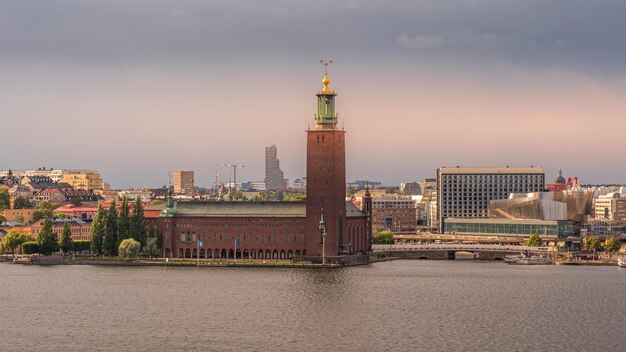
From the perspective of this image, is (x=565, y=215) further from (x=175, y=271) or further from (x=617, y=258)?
(x=175, y=271)

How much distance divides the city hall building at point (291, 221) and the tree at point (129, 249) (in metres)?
6.34

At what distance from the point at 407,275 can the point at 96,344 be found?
50.9 metres

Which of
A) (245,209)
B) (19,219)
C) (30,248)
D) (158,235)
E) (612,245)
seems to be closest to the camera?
(245,209)

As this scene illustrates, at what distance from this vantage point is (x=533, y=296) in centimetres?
10144

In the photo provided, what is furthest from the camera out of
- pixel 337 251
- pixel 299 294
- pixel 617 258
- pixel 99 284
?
pixel 617 258

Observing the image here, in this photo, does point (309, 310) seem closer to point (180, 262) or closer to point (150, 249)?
point (180, 262)

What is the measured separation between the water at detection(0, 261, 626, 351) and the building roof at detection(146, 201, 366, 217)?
42.0 ft

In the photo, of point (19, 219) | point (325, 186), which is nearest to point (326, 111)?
point (325, 186)

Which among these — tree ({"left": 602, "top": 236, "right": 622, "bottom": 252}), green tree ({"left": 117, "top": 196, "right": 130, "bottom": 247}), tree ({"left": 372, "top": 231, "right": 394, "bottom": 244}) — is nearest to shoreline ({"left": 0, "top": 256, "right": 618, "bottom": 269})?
green tree ({"left": 117, "top": 196, "right": 130, "bottom": 247})

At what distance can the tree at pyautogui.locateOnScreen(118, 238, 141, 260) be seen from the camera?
443 feet

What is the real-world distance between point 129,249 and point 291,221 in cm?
1688

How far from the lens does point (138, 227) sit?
140500 millimetres

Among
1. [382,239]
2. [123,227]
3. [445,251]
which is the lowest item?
[445,251]

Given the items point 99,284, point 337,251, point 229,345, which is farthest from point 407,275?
point 229,345
